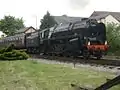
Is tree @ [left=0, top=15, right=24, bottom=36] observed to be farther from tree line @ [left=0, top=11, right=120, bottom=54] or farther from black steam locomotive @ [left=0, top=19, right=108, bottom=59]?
black steam locomotive @ [left=0, top=19, right=108, bottom=59]

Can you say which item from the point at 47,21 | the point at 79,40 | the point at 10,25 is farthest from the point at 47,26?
the point at 79,40

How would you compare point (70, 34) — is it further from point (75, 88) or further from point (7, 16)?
point (7, 16)

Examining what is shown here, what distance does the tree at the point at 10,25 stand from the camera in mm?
95562

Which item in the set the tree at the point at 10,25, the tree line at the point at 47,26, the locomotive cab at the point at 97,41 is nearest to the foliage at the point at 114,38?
the tree line at the point at 47,26

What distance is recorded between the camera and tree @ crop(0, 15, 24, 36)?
95.6 m

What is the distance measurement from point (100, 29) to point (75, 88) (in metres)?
16.1

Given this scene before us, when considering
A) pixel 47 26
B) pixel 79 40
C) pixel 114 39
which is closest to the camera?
pixel 79 40

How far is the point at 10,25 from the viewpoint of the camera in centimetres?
9969

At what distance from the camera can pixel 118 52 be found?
136ft

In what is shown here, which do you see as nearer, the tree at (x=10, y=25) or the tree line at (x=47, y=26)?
the tree line at (x=47, y=26)

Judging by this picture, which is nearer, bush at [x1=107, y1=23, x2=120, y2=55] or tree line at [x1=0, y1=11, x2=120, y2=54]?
bush at [x1=107, y1=23, x2=120, y2=55]

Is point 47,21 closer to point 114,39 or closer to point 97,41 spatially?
point 114,39

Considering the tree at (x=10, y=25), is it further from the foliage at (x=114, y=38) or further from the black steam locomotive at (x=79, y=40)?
the black steam locomotive at (x=79, y=40)

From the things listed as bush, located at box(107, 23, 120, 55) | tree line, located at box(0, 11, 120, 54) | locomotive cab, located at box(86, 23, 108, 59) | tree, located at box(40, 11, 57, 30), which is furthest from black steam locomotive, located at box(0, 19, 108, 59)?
tree, located at box(40, 11, 57, 30)
